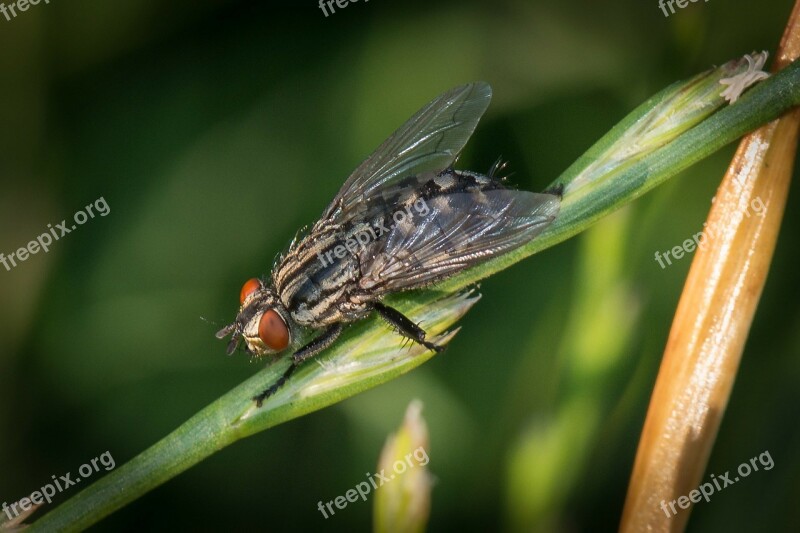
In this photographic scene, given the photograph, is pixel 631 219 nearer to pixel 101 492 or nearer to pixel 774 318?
pixel 774 318

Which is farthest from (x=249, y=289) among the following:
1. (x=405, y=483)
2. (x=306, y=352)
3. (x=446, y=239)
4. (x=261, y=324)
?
(x=405, y=483)

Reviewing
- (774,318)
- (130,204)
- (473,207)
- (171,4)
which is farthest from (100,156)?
(774,318)

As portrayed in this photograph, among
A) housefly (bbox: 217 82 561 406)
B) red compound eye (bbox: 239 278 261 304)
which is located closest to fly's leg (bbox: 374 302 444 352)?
housefly (bbox: 217 82 561 406)

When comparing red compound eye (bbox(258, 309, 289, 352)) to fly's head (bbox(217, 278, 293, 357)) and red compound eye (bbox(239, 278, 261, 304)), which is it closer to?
fly's head (bbox(217, 278, 293, 357))

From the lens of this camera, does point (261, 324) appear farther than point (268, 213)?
No

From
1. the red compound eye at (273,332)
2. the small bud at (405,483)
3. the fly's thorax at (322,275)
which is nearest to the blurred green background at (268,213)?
the fly's thorax at (322,275)

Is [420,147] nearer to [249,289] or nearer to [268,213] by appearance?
[268,213]
